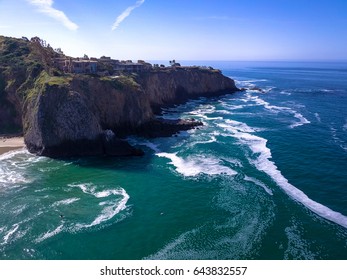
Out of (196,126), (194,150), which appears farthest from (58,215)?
(196,126)

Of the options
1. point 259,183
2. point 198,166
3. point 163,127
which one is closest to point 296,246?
point 259,183

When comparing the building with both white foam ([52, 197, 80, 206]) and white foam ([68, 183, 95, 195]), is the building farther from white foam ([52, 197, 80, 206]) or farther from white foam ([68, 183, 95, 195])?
white foam ([52, 197, 80, 206])

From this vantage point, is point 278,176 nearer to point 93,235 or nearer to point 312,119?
point 93,235

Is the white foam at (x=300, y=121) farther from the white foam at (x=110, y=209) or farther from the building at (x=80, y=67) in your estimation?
the building at (x=80, y=67)

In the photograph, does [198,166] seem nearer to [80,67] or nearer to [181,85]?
[80,67]

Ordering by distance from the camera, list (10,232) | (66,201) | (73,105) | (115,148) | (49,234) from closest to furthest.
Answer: (49,234) → (10,232) → (66,201) → (115,148) → (73,105)

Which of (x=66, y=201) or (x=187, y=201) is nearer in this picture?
(x=187, y=201)
